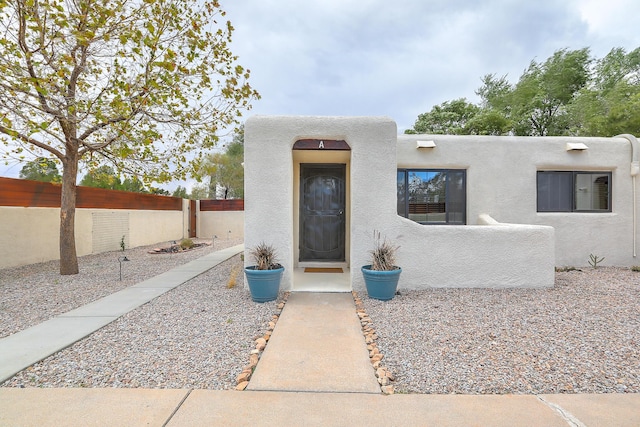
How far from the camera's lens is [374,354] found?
128 inches

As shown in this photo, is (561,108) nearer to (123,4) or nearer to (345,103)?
(345,103)

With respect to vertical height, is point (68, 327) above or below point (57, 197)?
below

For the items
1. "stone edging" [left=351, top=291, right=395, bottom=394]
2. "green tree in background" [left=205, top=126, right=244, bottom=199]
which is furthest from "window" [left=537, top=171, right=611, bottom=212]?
"green tree in background" [left=205, top=126, right=244, bottom=199]

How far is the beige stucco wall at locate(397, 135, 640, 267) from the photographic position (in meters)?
7.68

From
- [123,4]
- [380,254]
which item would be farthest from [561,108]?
[123,4]

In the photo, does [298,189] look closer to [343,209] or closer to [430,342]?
[343,209]

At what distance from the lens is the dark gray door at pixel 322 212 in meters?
7.70

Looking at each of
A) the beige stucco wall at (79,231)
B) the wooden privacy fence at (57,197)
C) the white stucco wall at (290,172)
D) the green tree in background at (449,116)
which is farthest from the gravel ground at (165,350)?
the green tree in background at (449,116)

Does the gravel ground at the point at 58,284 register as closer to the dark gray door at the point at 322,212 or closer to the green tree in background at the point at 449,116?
the dark gray door at the point at 322,212

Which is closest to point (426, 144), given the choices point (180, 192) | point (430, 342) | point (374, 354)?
point (430, 342)

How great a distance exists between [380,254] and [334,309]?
1.24 metres

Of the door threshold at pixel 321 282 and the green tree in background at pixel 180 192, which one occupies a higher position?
the green tree in background at pixel 180 192

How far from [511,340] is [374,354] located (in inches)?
65.0

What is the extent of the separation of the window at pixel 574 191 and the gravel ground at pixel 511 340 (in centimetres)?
285
